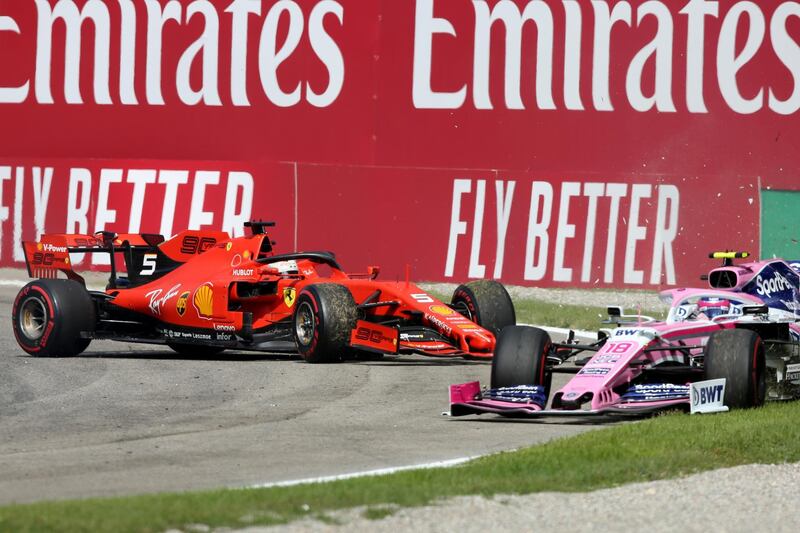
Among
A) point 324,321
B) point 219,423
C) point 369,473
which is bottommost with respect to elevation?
point 219,423

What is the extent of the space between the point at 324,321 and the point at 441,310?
3.76 feet

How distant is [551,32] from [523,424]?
1329 centimetres

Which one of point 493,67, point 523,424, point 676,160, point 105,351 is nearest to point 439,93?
point 493,67

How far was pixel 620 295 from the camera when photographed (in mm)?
21766

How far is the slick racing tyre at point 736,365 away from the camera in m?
10.4

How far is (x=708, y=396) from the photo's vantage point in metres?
10.4

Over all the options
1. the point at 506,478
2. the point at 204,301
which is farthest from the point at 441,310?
the point at 506,478

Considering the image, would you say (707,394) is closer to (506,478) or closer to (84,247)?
(506,478)

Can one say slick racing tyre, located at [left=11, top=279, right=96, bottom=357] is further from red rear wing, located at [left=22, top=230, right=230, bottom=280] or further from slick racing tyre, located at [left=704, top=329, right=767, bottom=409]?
slick racing tyre, located at [left=704, top=329, right=767, bottom=409]

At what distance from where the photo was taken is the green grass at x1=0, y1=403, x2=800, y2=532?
6.75 m

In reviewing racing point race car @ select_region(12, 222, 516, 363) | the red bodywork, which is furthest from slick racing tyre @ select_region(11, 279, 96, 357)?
the red bodywork

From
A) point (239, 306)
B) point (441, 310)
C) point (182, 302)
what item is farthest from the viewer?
point (182, 302)

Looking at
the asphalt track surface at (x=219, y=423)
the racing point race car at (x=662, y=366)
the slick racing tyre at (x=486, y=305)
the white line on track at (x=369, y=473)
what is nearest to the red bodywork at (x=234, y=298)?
the asphalt track surface at (x=219, y=423)

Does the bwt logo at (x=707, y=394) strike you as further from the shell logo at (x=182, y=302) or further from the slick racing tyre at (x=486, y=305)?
the shell logo at (x=182, y=302)
